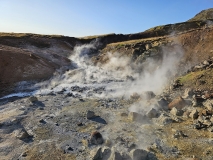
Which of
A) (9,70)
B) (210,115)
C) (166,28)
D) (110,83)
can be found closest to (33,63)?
(9,70)

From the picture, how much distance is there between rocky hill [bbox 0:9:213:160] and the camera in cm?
1241

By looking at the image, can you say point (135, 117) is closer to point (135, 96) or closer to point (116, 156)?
point (135, 96)

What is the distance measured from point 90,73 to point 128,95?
11.5m

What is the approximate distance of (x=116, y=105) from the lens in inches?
762

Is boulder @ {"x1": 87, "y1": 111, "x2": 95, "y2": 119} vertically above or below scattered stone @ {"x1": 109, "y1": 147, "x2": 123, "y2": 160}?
below

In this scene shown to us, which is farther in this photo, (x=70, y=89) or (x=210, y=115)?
(x=70, y=89)

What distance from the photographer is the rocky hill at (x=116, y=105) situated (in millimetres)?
12414

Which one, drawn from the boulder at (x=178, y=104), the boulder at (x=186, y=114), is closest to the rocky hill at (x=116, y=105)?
the boulder at (x=178, y=104)

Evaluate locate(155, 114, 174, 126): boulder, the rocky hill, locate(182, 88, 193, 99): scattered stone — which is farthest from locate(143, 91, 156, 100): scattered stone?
locate(155, 114, 174, 126): boulder

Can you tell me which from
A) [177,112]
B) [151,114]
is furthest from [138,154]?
[177,112]

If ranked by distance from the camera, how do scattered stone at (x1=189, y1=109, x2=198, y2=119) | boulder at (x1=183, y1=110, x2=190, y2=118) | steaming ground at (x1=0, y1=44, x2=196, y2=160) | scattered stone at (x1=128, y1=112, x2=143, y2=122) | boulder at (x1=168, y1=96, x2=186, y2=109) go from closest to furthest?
1. steaming ground at (x1=0, y1=44, x2=196, y2=160)
2. scattered stone at (x1=189, y1=109, x2=198, y2=119)
3. boulder at (x1=183, y1=110, x2=190, y2=118)
4. scattered stone at (x1=128, y1=112, x2=143, y2=122)
5. boulder at (x1=168, y1=96, x2=186, y2=109)

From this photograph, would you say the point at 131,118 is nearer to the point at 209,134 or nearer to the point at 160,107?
the point at 160,107

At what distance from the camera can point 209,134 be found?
41.9 ft

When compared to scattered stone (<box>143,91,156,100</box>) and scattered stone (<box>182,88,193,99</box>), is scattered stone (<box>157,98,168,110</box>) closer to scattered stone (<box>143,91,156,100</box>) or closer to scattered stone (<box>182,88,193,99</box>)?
scattered stone (<box>182,88,193,99</box>)
